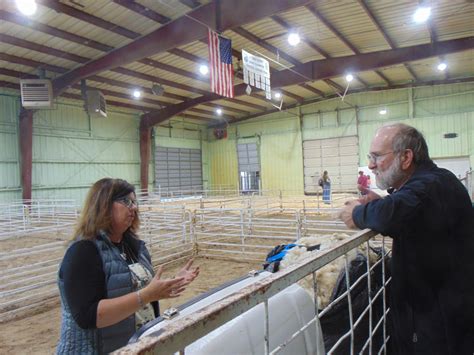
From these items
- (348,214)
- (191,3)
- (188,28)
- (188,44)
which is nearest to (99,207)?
(348,214)

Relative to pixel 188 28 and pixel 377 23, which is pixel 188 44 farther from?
pixel 377 23

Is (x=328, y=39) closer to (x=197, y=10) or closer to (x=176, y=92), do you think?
(x=197, y=10)

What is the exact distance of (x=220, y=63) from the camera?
8484 mm

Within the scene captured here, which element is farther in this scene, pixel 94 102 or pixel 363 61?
pixel 94 102

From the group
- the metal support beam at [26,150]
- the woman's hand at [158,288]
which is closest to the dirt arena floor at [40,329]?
the woman's hand at [158,288]

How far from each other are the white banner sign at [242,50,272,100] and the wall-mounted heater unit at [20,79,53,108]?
26.2ft

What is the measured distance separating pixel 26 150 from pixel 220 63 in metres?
10.6

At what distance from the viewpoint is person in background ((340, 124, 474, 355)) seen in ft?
4.67

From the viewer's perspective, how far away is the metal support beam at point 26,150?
14.3 metres

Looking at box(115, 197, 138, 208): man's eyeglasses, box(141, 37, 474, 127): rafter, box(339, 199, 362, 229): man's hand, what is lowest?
box(339, 199, 362, 229): man's hand

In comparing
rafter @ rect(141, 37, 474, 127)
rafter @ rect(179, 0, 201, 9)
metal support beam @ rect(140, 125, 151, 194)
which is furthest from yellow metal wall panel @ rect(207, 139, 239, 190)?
rafter @ rect(179, 0, 201, 9)

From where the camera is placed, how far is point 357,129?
67.5 feet

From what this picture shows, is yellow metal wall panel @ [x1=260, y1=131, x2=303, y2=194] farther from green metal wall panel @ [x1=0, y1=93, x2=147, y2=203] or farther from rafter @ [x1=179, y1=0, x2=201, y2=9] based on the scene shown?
rafter @ [x1=179, y1=0, x2=201, y2=9]

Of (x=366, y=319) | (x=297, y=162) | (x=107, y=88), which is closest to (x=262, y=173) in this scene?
(x=297, y=162)
